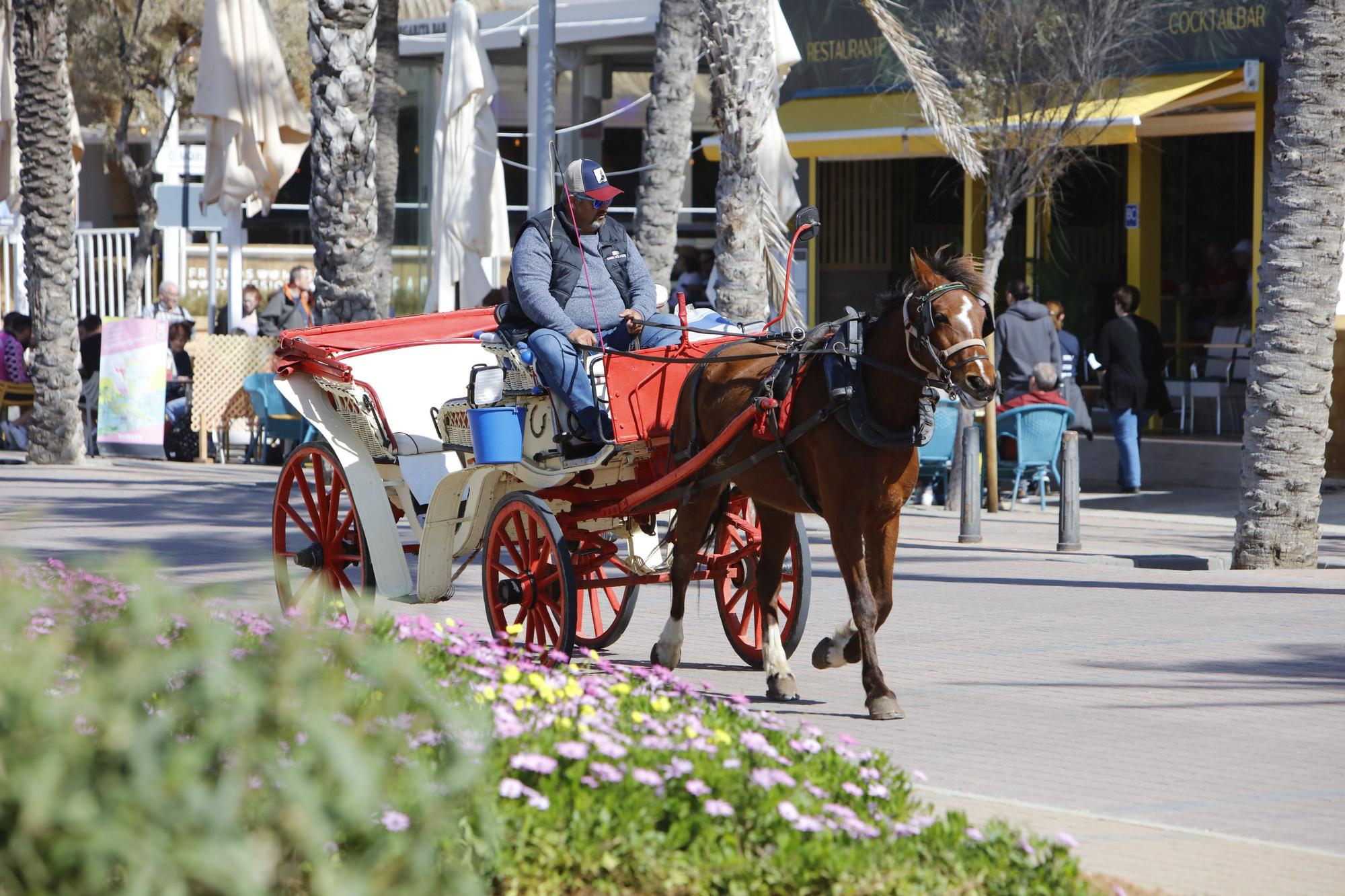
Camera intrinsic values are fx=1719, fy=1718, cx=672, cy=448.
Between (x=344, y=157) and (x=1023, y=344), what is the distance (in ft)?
21.5

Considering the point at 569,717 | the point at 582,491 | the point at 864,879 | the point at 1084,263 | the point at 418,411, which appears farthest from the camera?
the point at 1084,263

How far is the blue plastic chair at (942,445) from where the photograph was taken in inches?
604

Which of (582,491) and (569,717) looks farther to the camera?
(582,491)

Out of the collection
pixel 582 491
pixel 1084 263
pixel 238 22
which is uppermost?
pixel 238 22

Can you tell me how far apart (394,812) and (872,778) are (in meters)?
1.79

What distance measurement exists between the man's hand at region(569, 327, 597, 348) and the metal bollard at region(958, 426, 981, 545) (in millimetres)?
6112

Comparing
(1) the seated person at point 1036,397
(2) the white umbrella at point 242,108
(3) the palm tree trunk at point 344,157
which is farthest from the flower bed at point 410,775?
(2) the white umbrella at point 242,108

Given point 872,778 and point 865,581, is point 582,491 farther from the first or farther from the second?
point 872,778

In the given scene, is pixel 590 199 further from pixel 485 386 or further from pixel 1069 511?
pixel 1069 511

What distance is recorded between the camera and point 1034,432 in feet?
50.5

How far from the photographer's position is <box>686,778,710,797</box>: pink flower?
4.20 metres

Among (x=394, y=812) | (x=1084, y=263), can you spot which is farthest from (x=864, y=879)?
(x=1084, y=263)

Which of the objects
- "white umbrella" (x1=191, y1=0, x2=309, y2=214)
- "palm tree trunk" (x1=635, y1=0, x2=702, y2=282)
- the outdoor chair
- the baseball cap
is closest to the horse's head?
the baseball cap

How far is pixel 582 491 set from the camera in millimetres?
8211
